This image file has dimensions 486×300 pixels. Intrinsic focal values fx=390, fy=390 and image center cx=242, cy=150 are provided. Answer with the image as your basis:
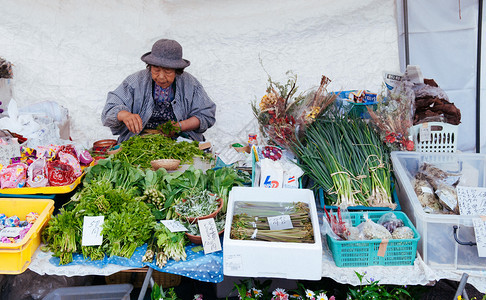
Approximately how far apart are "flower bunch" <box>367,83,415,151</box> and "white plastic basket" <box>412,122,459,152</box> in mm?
82

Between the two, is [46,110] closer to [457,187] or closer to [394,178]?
[394,178]

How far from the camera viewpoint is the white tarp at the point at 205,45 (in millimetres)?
4684

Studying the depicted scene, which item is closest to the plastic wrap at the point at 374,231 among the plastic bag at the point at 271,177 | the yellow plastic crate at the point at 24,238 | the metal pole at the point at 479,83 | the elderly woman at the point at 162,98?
the plastic bag at the point at 271,177

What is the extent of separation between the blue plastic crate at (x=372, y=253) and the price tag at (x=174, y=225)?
814 mm

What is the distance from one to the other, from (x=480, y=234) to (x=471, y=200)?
0.28 metres

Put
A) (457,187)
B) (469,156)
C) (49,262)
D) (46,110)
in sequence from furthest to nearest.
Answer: (46,110), (469,156), (457,187), (49,262)

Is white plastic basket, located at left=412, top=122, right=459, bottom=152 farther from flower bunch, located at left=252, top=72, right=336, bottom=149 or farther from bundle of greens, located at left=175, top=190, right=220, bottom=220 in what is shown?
bundle of greens, located at left=175, top=190, right=220, bottom=220

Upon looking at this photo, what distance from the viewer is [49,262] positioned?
2.08 meters

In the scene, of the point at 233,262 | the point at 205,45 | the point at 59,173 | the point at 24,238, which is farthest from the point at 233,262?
the point at 205,45

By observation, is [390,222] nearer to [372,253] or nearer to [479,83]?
[372,253]

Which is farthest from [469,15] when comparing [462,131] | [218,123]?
[218,123]

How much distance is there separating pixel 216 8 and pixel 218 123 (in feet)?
4.67

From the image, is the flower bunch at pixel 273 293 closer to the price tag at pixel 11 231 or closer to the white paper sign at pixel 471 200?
the white paper sign at pixel 471 200

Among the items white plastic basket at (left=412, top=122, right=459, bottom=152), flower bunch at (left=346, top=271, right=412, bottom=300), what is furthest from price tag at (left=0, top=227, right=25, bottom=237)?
white plastic basket at (left=412, top=122, right=459, bottom=152)
